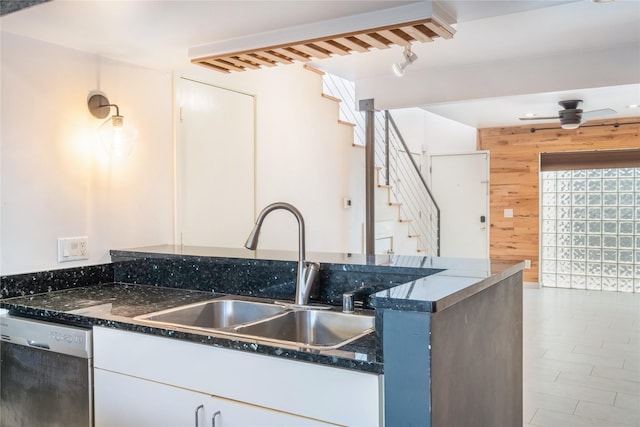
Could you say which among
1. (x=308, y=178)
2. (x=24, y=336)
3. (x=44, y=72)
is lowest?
(x=24, y=336)

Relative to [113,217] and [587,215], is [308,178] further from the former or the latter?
[587,215]

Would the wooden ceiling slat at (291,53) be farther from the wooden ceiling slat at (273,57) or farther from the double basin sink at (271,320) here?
the double basin sink at (271,320)

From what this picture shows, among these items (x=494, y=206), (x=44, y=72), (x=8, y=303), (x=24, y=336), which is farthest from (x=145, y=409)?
(x=494, y=206)

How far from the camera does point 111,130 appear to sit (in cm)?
278

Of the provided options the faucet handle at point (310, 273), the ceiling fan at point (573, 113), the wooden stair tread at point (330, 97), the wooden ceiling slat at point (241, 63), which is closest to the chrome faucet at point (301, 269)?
the faucet handle at point (310, 273)

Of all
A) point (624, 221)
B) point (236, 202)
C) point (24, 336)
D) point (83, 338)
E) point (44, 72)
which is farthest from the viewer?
point (624, 221)

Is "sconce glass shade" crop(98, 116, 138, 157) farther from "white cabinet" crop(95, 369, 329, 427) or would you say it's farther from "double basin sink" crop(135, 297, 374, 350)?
"white cabinet" crop(95, 369, 329, 427)

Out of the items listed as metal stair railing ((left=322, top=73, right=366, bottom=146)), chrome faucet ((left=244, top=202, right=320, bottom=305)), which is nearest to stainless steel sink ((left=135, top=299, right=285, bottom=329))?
chrome faucet ((left=244, top=202, right=320, bottom=305))

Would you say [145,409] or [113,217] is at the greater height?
[113,217]

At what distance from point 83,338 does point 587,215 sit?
7.04 m

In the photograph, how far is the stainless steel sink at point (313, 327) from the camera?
1938 millimetres

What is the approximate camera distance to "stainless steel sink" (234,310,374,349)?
1938 millimetres

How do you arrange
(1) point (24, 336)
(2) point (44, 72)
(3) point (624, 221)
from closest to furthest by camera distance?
1. (1) point (24, 336)
2. (2) point (44, 72)
3. (3) point (624, 221)

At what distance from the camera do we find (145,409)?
1867mm
